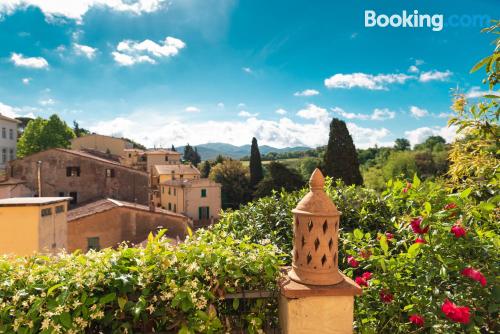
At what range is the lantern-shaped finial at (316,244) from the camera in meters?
2.29

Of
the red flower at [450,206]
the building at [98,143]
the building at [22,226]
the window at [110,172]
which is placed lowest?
the building at [22,226]

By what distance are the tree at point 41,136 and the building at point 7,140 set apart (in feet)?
2.99

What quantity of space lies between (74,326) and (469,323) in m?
2.53

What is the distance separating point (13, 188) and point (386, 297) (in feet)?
83.9

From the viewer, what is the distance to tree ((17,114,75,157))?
42.1 metres

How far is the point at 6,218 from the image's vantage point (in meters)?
11.4

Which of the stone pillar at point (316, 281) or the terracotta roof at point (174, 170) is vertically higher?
the terracotta roof at point (174, 170)

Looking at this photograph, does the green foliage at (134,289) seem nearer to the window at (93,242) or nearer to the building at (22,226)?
the building at (22,226)

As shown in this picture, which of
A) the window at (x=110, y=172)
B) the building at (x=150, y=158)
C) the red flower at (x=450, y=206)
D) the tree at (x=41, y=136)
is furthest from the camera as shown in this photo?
the building at (x=150, y=158)

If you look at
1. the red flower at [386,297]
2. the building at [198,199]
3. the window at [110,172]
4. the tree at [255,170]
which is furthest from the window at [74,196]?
the red flower at [386,297]

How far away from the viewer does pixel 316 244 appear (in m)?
2.34

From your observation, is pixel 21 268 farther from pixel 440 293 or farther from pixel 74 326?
pixel 440 293

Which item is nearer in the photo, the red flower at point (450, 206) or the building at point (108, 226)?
the red flower at point (450, 206)

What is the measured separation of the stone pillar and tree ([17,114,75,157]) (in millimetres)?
47579
